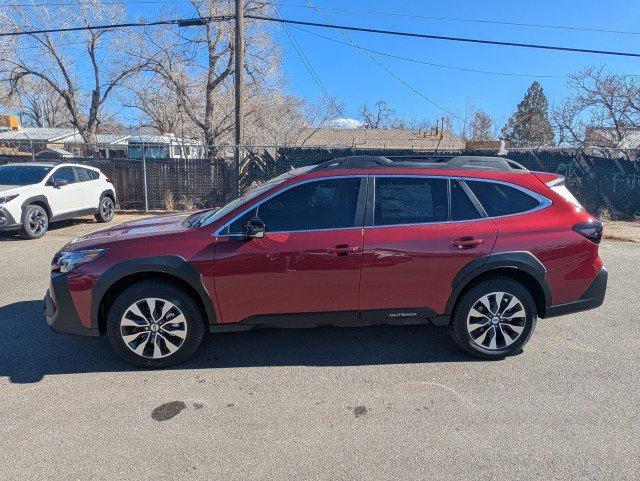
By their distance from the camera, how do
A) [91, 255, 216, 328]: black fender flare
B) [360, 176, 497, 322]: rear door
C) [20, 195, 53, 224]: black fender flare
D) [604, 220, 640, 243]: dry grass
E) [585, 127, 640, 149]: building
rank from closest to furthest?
[91, 255, 216, 328]: black fender flare < [360, 176, 497, 322]: rear door < [20, 195, 53, 224]: black fender flare < [604, 220, 640, 243]: dry grass < [585, 127, 640, 149]: building

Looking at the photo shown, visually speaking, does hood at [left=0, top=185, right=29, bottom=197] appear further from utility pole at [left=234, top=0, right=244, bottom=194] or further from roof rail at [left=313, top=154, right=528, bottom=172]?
roof rail at [left=313, top=154, right=528, bottom=172]

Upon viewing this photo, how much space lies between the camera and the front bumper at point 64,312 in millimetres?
3369

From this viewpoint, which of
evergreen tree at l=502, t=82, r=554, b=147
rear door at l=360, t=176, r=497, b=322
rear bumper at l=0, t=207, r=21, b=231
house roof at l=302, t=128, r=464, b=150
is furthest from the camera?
evergreen tree at l=502, t=82, r=554, b=147

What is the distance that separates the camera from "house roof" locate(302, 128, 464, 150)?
39.5 m

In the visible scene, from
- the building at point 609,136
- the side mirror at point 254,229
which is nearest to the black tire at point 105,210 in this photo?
the side mirror at point 254,229

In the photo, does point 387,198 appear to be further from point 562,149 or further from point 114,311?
point 562,149

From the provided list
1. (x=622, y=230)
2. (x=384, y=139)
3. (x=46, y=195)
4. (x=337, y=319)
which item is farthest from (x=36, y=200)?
(x=384, y=139)

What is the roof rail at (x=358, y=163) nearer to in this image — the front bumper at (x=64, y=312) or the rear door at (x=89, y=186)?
the front bumper at (x=64, y=312)

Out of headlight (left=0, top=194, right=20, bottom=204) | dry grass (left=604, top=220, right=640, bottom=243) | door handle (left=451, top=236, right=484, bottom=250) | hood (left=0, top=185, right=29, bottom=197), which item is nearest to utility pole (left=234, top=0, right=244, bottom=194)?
hood (left=0, top=185, right=29, bottom=197)

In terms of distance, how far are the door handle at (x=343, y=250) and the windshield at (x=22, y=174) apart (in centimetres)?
816

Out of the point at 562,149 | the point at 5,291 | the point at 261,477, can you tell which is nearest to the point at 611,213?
the point at 562,149

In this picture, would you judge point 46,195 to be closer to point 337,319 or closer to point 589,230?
point 337,319

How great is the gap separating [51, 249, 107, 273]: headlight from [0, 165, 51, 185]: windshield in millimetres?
6629

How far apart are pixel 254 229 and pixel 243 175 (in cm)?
986
